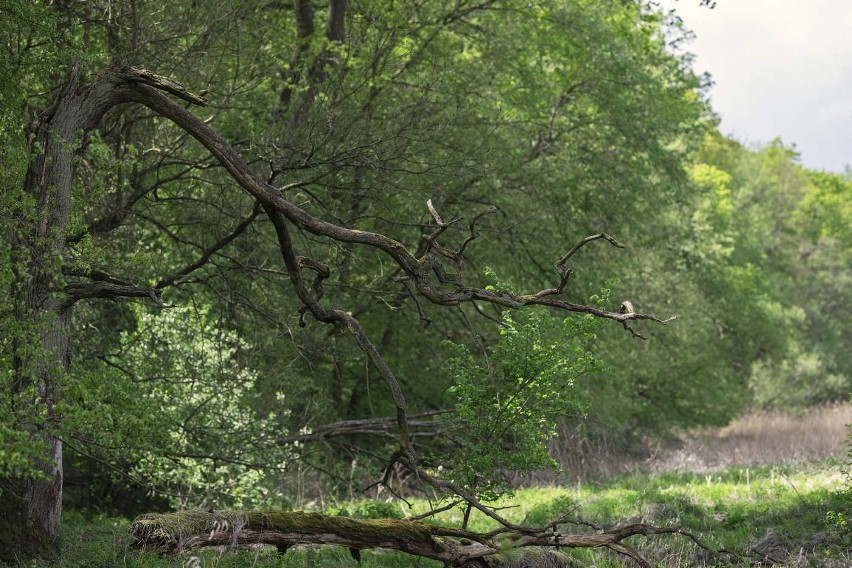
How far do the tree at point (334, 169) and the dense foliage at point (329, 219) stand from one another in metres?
0.07

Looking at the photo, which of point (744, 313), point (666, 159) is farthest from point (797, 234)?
point (666, 159)

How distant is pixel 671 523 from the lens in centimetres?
1138

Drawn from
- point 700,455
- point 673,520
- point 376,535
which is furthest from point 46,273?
point 700,455

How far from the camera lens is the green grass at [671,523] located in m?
8.88

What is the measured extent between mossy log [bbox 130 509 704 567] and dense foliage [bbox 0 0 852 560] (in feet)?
2.49

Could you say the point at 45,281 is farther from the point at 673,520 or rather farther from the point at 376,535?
the point at 673,520

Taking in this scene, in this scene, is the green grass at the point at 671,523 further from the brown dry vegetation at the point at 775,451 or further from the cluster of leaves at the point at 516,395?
the brown dry vegetation at the point at 775,451

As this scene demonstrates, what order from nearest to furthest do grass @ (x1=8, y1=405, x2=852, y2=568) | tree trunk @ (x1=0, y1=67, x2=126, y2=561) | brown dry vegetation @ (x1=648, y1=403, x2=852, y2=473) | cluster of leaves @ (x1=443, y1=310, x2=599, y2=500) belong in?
tree trunk @ (x1=0, y1=67, x2=126, y2=561) → grass @ (x1=8, y1=405, x2=852, y2=568) → cluster of leaves @ (x1=443, y1=310, x2=599, y2=500) → brown dry vegetation @ (x1=648, y1=403, x2=852, y2=473)

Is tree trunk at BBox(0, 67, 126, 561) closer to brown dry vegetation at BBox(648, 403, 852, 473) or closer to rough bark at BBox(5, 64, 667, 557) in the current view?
rough bark at BBox(5, 64, 667, 557)

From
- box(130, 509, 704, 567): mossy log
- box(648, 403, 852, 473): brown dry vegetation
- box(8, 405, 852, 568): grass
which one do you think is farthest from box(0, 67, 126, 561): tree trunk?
box(648, 403, 852, 473): brown dry vegetation

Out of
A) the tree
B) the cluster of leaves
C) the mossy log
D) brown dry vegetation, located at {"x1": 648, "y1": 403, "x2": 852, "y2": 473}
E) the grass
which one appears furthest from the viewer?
brown dry vegetation, located at {"x1": 648, "y1": 403, "x2": 852, "y2": 473}

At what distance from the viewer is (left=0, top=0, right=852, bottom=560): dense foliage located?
919 cm

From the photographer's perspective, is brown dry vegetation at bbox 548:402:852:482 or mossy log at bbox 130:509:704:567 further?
brown dry vegetation at bbox 548:402:852:482

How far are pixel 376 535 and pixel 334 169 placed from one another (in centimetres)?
530
